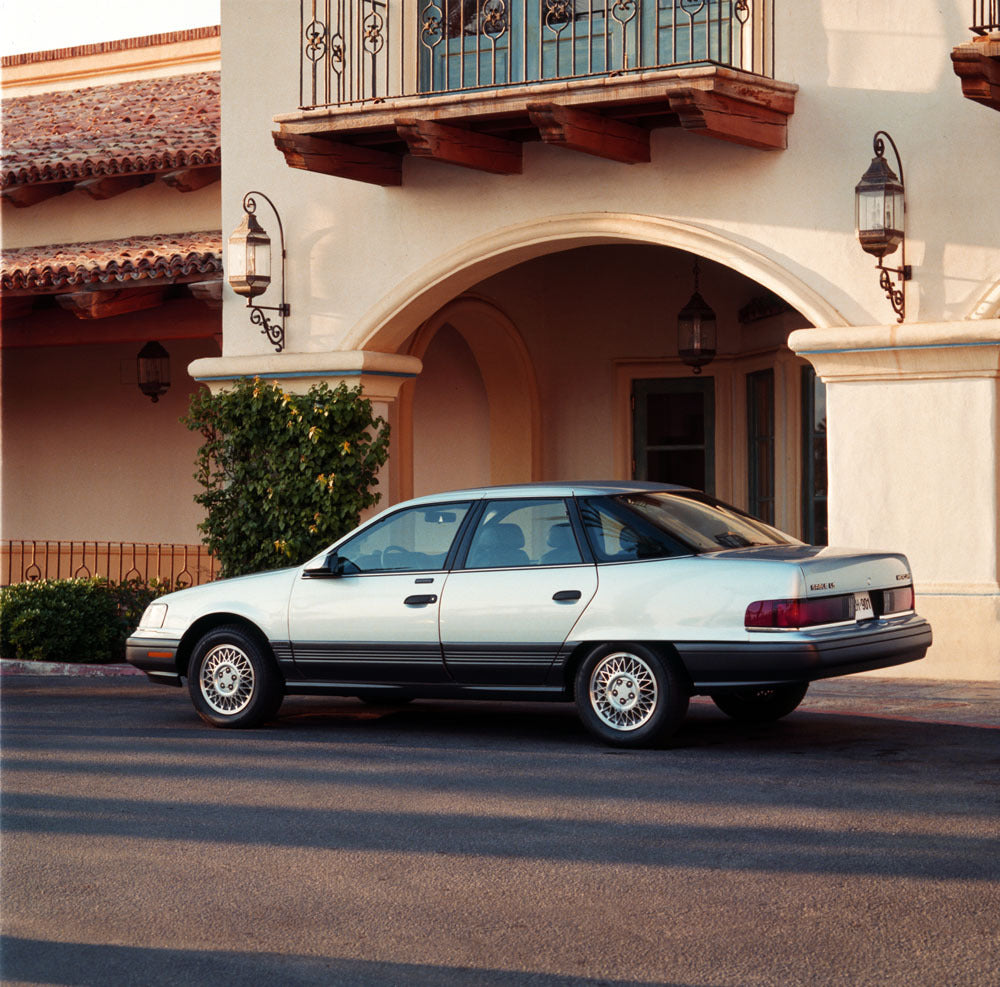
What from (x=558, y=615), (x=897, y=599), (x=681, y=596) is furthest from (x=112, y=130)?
(x=897, y=599)

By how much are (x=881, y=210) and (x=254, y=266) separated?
556 cm

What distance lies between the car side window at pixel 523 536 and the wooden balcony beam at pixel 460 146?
4.39 meters

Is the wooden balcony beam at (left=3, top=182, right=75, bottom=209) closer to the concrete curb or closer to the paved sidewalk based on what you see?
the concrete curb

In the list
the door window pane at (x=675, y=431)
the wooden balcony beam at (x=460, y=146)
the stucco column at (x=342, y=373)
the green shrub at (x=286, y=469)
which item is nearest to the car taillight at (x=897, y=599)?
the wooden balcony beam at (x=460, y=146)

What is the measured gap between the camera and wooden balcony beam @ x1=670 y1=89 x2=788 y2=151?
11977 millimetres

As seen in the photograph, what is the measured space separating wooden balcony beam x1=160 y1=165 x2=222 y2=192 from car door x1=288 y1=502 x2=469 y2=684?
8.56 m

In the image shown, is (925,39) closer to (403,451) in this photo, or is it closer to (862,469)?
(862,469)

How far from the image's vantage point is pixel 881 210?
Result: 464 inches

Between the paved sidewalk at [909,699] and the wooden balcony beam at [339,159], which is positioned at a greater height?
the wooden balcony beam at [339,159]

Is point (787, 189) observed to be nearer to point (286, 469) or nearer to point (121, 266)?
point (286, 469)

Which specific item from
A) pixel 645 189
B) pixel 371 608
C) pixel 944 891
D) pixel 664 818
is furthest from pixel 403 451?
pixel 944 891

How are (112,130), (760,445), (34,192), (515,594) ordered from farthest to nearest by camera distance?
(112,130), (34,192), (760,445), (515,594)

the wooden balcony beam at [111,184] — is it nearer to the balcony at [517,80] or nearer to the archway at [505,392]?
the archway at [505,392]

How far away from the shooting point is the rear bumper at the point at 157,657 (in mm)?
10508
